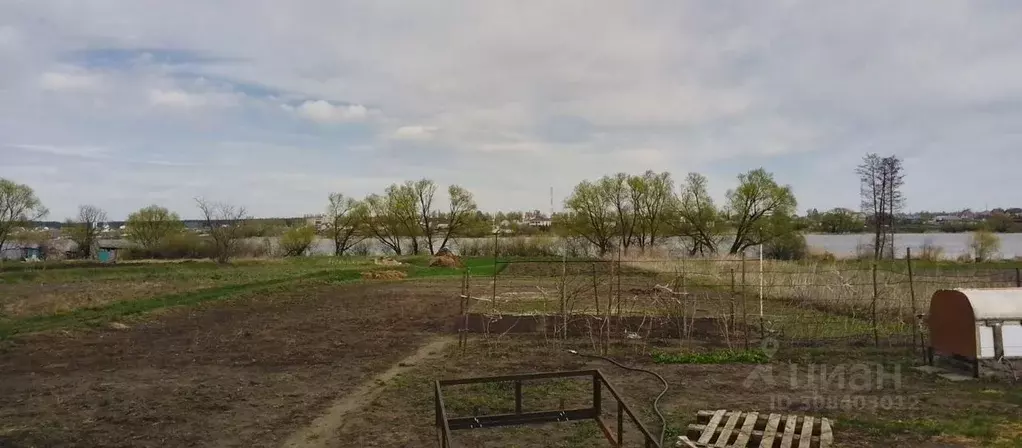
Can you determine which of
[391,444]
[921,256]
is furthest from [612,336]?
[921,256]

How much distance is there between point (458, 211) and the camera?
52.6 meters

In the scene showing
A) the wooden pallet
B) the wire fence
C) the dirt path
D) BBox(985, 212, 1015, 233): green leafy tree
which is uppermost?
BBox(985, 212, 1015, 233): green leafy tree

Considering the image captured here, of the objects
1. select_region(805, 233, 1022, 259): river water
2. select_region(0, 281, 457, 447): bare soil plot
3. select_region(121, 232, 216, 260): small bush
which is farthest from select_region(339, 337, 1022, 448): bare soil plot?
select_region(121, 232, 216, 260): small bush

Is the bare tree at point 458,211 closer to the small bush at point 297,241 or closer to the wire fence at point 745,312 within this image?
the small bush at point 297,241

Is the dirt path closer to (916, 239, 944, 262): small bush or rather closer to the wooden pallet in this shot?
the wooden pallet

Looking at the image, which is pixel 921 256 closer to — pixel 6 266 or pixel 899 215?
pixel 899 215

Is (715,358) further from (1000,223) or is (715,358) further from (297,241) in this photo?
(1000,223)

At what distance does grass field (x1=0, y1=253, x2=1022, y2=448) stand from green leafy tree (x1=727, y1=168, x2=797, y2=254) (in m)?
25.0

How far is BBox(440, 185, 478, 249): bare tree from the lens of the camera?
5244 centimetres

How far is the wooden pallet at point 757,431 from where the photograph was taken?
21.2 feet

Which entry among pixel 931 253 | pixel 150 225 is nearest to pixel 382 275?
pixel 931 253

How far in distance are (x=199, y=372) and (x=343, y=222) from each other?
44.5m

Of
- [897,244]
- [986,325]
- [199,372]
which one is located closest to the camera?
[986,325]

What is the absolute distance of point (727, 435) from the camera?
6609 millimetres
